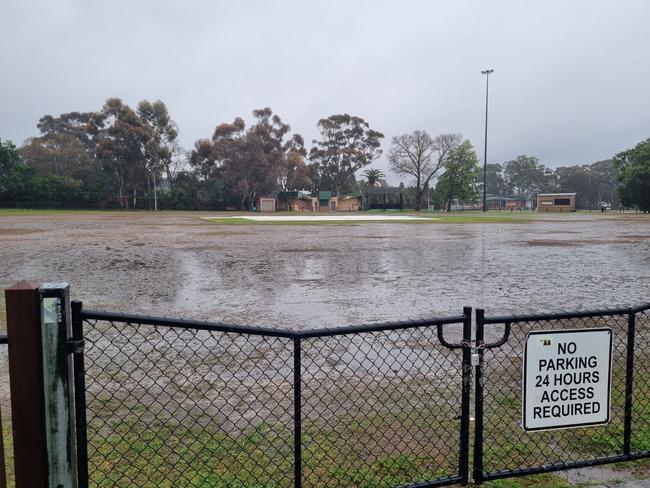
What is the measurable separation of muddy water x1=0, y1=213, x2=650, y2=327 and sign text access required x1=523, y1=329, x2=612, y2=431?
427cm

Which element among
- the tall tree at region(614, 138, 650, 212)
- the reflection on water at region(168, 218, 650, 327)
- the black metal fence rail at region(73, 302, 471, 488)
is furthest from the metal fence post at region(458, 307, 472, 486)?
the tall tree at region(614, 138, 650, 212)

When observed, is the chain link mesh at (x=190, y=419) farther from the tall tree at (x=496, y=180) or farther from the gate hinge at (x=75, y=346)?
the tall tree at (x=496, y=180)

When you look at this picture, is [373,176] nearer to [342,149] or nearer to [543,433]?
[342,149]

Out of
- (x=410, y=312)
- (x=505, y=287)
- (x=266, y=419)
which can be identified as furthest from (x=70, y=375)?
(x=505, y=287)

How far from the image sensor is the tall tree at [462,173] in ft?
256

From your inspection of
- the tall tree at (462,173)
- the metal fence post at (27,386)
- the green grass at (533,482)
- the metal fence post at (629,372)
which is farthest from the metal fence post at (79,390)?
the tall tree at (462,173)

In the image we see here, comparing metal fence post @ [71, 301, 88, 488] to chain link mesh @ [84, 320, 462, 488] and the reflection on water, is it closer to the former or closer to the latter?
chain link mesh @ [84, 320, 462, 488]

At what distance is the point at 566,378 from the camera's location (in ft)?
9.87

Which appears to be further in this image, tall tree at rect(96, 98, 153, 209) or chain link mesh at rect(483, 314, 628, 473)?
tall tree at rect(96, 98, 153, 209)

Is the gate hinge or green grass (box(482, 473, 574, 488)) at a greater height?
the gate hinge

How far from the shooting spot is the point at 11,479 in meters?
3.11

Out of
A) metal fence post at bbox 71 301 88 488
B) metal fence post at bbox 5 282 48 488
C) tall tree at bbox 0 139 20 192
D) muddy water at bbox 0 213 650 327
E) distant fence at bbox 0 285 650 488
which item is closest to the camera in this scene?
metal fence post at bbox 5 282 48 488

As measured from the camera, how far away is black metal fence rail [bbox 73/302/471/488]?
9.97ft

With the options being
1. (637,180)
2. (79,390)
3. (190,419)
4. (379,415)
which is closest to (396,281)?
(379,415)
